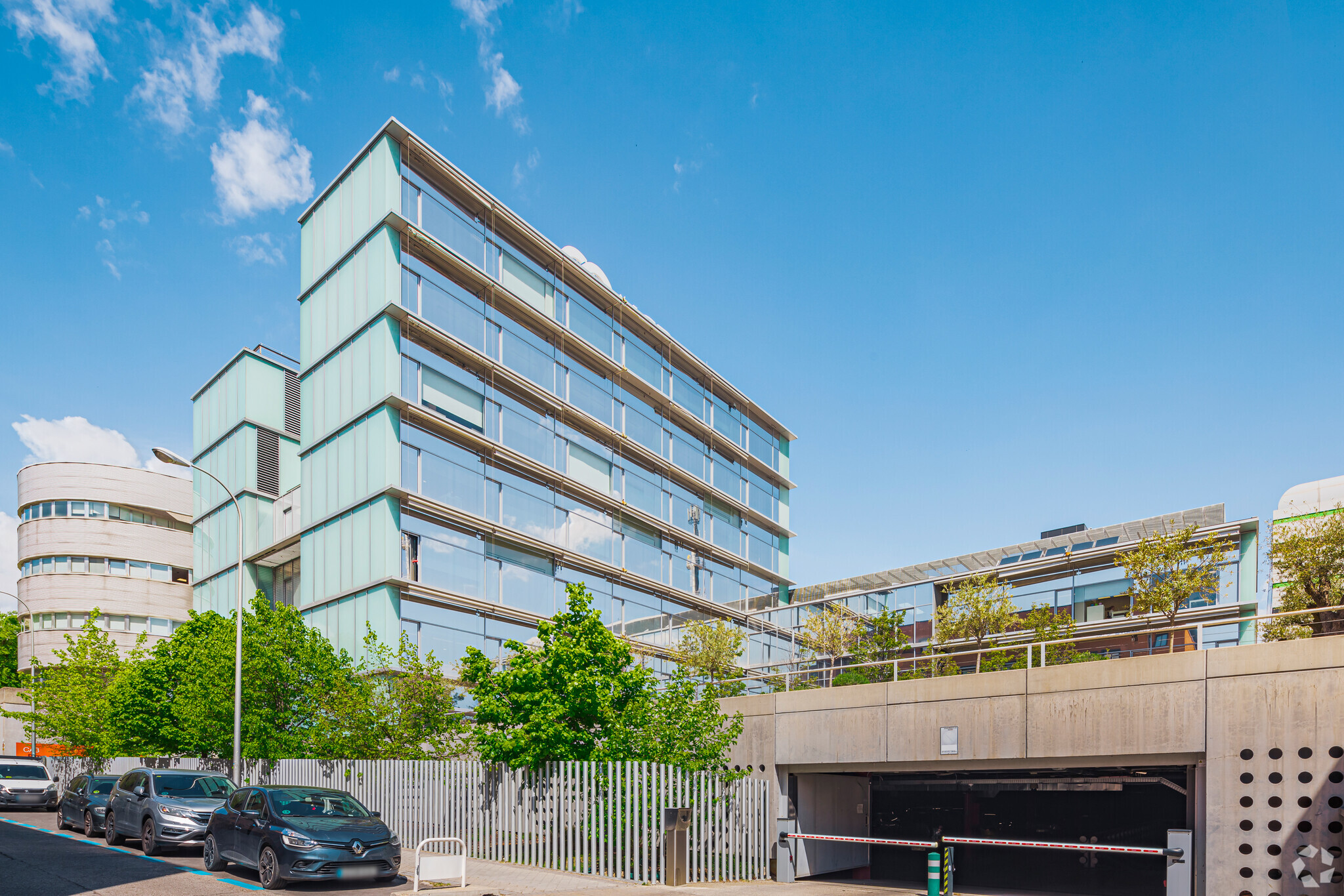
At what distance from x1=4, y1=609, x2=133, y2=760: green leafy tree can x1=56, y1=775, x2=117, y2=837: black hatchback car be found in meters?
11.8

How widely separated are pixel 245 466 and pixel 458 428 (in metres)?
12.7

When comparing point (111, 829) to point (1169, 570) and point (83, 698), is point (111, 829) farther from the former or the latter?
point (1169, 570)

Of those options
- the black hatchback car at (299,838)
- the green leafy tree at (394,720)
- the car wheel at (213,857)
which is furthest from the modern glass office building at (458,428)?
the black hatchback car at (299,838)

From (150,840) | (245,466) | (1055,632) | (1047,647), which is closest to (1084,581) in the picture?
(1047,647)

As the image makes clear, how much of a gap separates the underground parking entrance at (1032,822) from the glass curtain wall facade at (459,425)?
1625cm

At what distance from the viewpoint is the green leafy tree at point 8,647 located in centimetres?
7912

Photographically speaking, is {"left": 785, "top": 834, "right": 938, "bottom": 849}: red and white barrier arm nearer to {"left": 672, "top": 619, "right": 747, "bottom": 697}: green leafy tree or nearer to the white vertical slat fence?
the white vertical slat fence

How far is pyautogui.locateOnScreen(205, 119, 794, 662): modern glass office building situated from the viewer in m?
34.3

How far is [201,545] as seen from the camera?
47.1 meters

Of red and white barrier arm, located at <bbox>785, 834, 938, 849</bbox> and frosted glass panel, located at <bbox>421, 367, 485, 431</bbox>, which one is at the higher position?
frosted glass panel, located at <bbox>421, 367, 485, 431</bbox>

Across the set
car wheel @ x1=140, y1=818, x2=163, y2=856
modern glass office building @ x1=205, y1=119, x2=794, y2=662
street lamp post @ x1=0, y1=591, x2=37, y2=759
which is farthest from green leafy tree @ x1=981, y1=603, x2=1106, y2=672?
street lamp post @ x1=0, y1=591, x2=37, y2=759

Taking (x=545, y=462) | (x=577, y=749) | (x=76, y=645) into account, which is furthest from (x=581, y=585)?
(x=76, y=645)

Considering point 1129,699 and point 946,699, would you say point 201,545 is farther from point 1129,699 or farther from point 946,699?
point 1129,699

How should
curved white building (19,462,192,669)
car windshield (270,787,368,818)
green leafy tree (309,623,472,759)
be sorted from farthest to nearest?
curved white building (19,462,192,669) → green leafy tree (309,623,472,759) → car windshield (270,787,368,818)
